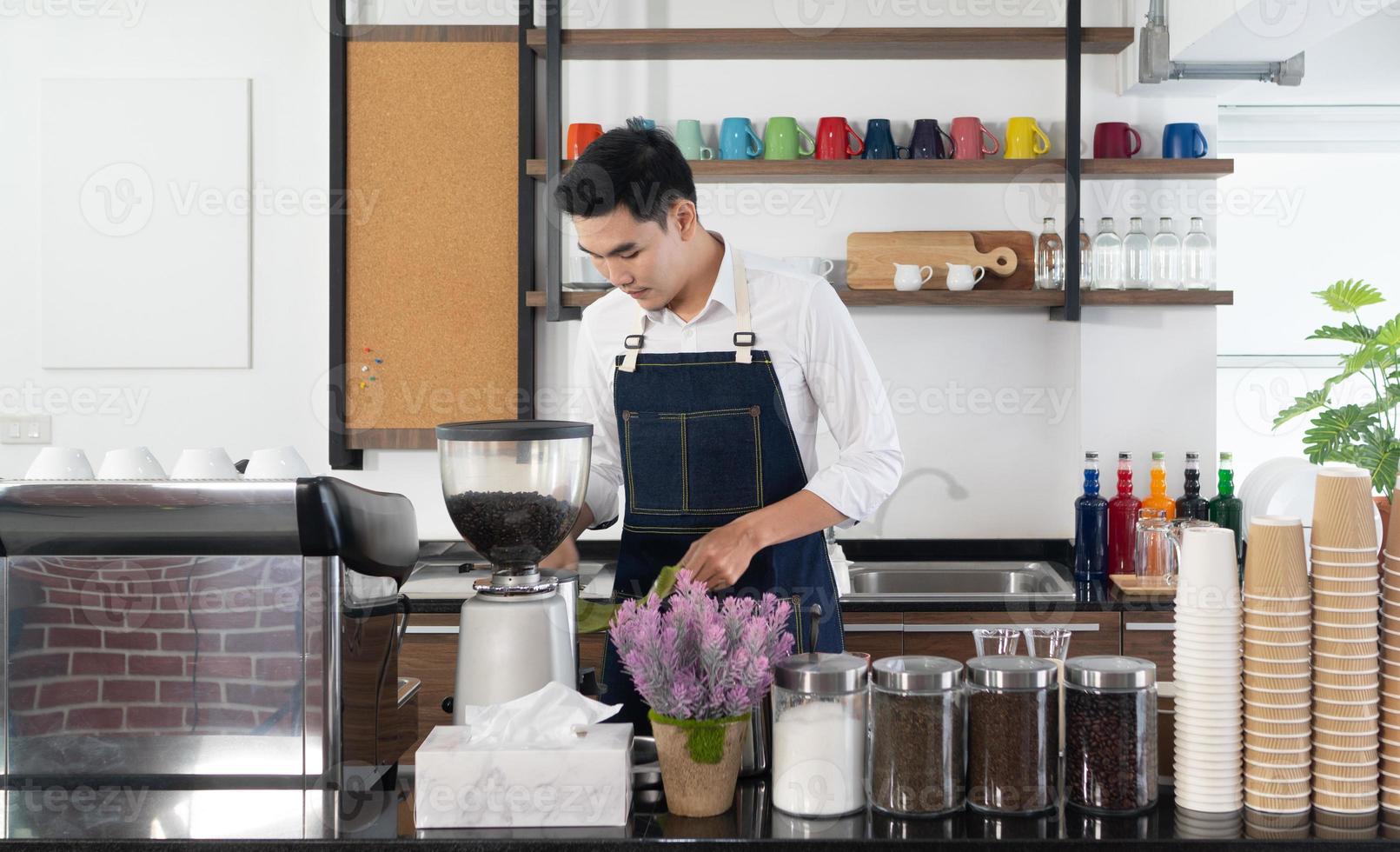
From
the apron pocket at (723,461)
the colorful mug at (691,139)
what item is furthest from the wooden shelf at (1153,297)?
the apron pocket at (723,461)

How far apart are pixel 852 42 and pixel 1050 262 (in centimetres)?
87

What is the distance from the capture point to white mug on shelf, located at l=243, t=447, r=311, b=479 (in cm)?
150

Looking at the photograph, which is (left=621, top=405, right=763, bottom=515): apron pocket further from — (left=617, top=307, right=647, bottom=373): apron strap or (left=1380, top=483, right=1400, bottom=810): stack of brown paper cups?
(left=1380, top=483, right=1400, bottom=810): stack of brown paper cups

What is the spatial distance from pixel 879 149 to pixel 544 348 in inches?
47.0

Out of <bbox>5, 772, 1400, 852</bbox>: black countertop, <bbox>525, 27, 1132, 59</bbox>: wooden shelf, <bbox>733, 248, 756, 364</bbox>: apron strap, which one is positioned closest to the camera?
<bbox>5, 772, 1400, 852</bbox>: black countertop

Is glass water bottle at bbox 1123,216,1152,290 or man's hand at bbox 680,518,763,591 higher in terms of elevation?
glass water bottle at bbox 1123,216,1152,290

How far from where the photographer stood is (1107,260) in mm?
3285

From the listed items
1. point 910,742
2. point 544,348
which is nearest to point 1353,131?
point 544,348

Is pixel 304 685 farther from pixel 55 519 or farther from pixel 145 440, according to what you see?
pixel 145 440

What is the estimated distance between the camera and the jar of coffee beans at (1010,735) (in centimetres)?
116

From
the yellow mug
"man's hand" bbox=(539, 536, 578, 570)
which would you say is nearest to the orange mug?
the yellow mug

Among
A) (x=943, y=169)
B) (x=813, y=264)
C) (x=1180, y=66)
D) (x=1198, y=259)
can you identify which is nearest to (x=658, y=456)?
(x=813, y=264)

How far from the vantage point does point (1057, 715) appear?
1.22 metres

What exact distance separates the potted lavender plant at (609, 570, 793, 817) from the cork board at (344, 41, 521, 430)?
242 centimetres
